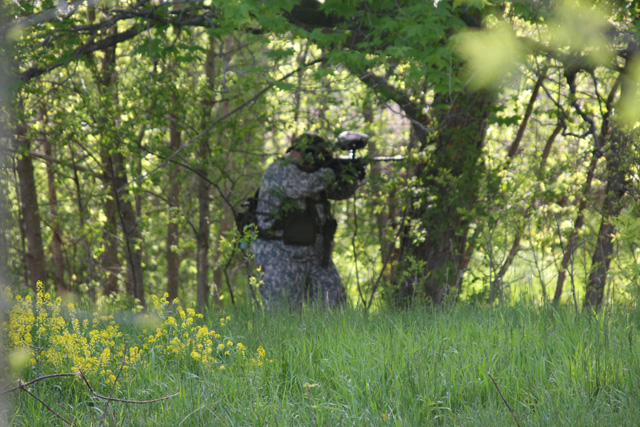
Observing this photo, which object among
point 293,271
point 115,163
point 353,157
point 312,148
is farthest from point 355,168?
point 115,163

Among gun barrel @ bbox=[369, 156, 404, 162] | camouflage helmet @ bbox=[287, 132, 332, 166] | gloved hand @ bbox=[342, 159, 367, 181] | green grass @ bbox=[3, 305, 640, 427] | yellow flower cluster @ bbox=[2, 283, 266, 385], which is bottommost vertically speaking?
green grass @ bbox=[3, 305, 640, 427]

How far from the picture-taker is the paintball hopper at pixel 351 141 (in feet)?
17.4

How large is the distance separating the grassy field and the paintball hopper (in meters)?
2.35

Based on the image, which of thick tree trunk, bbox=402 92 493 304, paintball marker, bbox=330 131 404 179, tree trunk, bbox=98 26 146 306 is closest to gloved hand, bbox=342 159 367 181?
paintball marker, bbox=330 131 404 179

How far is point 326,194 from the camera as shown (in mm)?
5582

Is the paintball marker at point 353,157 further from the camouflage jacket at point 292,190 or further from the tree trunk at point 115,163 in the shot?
the tree trunk at point 115,163

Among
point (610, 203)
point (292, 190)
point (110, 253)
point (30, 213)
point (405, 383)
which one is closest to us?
point (405, 383)

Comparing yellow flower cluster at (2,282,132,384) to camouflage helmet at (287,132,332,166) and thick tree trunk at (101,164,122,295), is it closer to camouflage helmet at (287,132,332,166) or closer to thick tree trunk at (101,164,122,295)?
camouflage helmet at (287,132,332,166)

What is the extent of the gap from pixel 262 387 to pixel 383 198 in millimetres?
3440

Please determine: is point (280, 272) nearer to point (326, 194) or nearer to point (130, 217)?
point (326, 194)

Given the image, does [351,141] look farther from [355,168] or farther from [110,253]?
[110,253]

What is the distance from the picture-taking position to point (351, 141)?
5301mm

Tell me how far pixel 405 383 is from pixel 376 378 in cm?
16

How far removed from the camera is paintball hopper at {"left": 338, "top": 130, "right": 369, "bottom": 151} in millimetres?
5309
